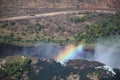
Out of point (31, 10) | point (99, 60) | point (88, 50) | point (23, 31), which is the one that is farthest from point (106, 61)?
point (31, 10)

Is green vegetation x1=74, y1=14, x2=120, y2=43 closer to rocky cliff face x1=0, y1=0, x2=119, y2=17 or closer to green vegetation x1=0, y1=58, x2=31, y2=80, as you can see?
rocky cliff face x1=0, y1=0, x2=119, y2=17

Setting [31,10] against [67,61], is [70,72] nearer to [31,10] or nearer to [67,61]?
[67,61]

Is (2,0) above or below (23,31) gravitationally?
above

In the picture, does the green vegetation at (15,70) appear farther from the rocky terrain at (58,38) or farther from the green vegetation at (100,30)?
the green vegetation at (100,30)

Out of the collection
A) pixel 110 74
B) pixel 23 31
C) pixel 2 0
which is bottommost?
pixel 110 74

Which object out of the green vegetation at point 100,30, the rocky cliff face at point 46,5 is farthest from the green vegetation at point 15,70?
the rocky cliff face at point 46,5

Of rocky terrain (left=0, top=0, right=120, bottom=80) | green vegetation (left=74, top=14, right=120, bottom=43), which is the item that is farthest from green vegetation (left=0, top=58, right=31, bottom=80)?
green vegetation (left=74, top=14, right=120, bottom=43)
